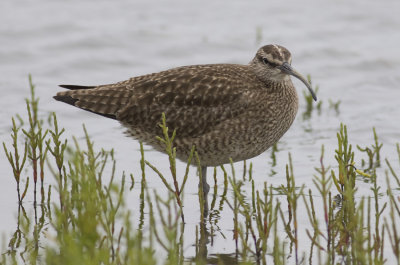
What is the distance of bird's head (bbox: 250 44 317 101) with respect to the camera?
8844mm

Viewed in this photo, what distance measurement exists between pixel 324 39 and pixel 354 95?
2.78 metres

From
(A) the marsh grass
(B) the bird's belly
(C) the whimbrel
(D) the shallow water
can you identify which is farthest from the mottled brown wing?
(D) the shallow water

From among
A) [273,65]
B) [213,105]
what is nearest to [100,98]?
[213,105]

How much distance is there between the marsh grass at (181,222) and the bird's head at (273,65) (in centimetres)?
114

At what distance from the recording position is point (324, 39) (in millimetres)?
15367

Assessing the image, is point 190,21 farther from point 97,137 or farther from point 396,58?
point 97,137

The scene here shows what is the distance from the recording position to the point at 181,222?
823 centimetres

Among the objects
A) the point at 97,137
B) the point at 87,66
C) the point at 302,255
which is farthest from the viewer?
the point at 87,66

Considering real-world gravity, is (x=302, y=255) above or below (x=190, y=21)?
below

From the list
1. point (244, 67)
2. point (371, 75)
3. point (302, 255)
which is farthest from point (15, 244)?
point (371, 75)

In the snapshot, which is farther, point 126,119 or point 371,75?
point 371,75

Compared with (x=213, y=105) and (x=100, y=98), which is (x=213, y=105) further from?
(x=100, y=98)

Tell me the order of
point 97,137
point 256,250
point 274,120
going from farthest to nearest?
point 97,137 < point 274,120 < point 256,250

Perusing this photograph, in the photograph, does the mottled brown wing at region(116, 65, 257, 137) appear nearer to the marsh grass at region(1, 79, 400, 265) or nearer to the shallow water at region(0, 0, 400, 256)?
the marsh grass at region(1, 79, 400, 265)
